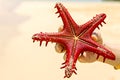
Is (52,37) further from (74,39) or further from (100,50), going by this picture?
(100,50)

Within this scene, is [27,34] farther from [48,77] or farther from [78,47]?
[78,47]

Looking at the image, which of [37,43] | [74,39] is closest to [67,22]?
[74,39]

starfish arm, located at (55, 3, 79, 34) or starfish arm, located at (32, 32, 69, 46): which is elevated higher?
starfish arm, located at (55, 3, 79, 34)

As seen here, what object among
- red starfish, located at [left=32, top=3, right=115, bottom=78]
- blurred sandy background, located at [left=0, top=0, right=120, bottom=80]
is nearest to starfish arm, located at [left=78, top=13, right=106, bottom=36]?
red starfish, located at [left=32, top=3, right=115, bottom=78]

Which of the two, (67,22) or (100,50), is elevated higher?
(67,22)

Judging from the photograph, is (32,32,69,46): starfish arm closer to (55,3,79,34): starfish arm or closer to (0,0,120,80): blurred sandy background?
(55,3,79,34): starfish arm
